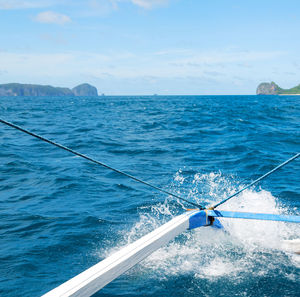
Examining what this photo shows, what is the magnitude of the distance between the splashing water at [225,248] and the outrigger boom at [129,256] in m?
0.65

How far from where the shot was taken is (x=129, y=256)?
3.48 metres

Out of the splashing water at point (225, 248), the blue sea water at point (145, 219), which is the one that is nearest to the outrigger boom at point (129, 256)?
the splashing water at point (225, 248)

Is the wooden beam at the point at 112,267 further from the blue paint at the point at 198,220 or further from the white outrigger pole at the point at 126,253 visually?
the blue paint at the point at 198,220

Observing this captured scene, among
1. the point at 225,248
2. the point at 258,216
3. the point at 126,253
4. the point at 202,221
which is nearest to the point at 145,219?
the point at 225,248

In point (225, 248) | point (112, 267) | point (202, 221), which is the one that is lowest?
point (225, 248)

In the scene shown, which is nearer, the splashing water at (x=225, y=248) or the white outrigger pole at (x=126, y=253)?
the white outrigger pole at (x=126, y=253)

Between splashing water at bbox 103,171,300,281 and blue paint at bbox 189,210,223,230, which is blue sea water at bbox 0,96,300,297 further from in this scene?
blue paint at bbox 189,210,223,230

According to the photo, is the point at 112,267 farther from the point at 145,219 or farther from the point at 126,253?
the point at 145,219

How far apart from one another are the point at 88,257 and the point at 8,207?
319 centimetres

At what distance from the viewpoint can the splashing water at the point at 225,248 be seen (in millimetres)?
5000

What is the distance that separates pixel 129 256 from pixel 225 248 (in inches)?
113

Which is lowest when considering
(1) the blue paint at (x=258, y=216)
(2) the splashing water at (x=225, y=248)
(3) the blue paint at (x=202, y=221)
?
(2) the splashing water at (x=225, y=248)

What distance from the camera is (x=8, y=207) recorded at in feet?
24.8

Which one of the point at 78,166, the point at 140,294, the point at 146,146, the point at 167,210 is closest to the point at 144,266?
the point at 140,294
